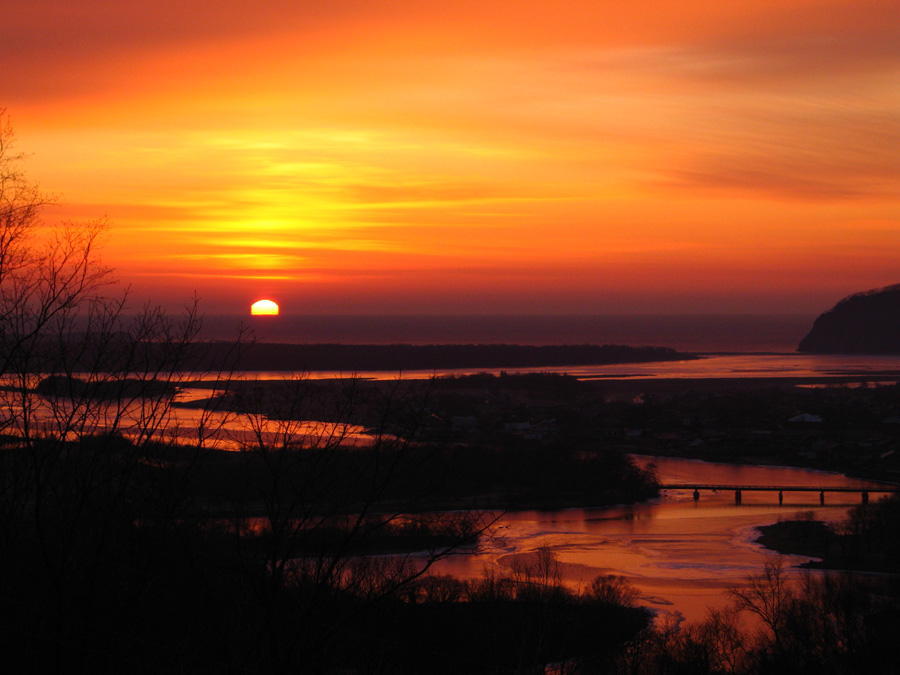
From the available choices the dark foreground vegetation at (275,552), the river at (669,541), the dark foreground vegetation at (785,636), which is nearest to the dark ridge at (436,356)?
the river at (669,541)

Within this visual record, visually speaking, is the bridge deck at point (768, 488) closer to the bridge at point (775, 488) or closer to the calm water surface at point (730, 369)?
the bridge at point (775, 488)

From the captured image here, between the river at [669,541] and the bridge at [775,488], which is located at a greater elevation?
the bridge at [775,488]

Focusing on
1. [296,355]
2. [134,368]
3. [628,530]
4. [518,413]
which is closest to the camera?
[134,368]

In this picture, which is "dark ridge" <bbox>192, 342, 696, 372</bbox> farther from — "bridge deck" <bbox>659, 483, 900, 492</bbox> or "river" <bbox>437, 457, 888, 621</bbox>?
"river" <bbox>437, 457, 888, 621</bbox>

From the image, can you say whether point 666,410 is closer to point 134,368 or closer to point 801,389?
point 801,389

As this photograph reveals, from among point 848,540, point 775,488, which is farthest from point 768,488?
point 848,540

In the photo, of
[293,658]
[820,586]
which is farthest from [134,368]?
[820,586]
